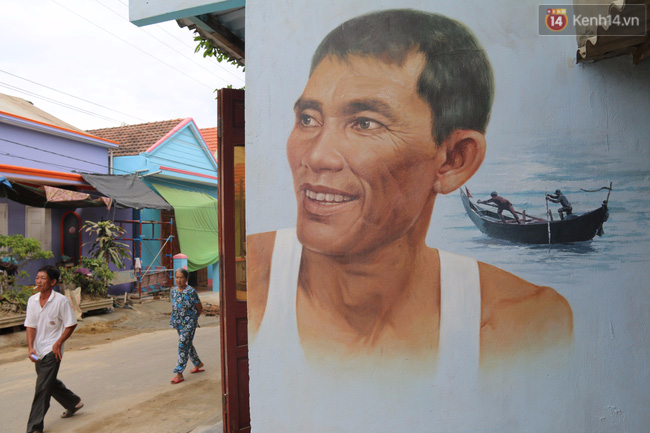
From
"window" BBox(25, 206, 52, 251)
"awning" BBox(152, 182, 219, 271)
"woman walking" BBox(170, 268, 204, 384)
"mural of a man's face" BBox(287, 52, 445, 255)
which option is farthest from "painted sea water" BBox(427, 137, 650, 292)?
"awning" BBox(152, 182, 219, 271)

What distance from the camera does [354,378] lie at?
133 inches

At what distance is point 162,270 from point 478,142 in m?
12.5

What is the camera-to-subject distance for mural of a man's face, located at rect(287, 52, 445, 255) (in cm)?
331

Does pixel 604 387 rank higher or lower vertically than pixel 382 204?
lower

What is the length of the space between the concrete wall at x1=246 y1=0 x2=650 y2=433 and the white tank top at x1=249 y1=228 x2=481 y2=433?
0.01 metres

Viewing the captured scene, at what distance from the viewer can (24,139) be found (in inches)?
460

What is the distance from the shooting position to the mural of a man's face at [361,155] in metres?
3.31

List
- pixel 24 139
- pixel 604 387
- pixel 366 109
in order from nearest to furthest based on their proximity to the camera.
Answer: pixel 604 387
pixel 366 109
pixel 24 139

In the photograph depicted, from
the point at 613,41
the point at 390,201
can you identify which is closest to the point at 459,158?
the point at 390,201

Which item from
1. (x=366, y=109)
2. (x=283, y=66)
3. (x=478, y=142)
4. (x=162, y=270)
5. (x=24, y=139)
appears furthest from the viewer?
(x=162, y=270)

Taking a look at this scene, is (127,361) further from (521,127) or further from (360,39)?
(521,127)

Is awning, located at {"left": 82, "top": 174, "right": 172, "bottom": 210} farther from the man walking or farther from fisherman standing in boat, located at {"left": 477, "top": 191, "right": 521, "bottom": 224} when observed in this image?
fisherman standing in boat, located at {"left": 477, "top": 191, "right": 521, "bottom": 224}

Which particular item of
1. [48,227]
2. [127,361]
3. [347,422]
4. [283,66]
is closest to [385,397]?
[347,422]

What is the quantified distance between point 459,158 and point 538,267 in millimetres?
A: 903
